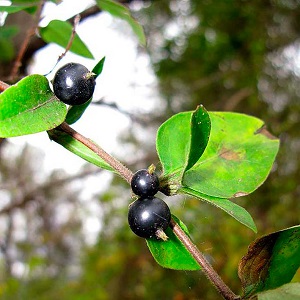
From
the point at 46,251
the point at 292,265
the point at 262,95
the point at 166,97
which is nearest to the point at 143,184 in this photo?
the point at 292,265

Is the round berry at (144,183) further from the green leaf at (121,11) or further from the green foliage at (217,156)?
the green leaf at (121,11)

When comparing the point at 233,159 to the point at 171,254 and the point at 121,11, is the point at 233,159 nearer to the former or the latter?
the point at 171,254

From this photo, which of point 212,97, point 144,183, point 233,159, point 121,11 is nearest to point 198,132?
point 144,183

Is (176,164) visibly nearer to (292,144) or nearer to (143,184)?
(143,184)

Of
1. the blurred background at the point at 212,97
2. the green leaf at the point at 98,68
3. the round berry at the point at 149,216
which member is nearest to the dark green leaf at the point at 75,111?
the green leaf at the point at 98,68

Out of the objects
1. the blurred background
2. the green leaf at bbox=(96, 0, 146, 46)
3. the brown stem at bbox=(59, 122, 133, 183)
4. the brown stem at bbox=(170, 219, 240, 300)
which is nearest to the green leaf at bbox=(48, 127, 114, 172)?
the brown stem at bbox=(59, 122, 133, 183)

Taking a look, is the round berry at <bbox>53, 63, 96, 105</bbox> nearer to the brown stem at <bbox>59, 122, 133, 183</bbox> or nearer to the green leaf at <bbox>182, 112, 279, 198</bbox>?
the brown stem at <bbox>59, 122, 133, 183</bbox>
